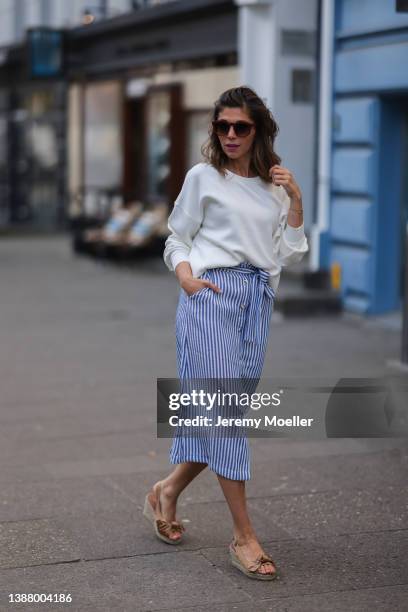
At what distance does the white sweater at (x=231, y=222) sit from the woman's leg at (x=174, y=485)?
0.82m

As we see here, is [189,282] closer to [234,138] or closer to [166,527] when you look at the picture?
[234,138]

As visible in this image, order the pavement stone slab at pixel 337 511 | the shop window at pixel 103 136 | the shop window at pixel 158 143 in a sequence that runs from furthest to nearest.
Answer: the shop window at pixel 103 136 → the shop window at pixel 158 143 → the pavement stone slab at pixel 337 511

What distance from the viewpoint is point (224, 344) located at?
466cm

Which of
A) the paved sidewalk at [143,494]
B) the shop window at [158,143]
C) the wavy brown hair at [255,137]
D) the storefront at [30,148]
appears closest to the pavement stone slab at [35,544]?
the paved sidewalk at [143,494]

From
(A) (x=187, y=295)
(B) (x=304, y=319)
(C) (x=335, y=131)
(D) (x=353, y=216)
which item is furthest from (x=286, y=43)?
(A) (x=187, y=295)

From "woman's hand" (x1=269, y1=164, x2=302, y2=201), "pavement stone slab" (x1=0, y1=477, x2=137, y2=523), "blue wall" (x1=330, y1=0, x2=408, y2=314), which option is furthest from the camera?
"blue wall" (x1=330, y1=0, x2=408, y2=314)

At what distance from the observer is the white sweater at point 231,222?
468cm

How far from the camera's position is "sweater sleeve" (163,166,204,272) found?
15.5 feet

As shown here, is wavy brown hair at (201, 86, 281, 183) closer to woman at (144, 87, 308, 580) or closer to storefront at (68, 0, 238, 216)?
woman at (144, 87, 308, 580)

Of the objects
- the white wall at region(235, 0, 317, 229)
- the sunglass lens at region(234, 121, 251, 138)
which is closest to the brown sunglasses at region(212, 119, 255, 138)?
the sunglass lens at region(234, 121, 251, 138)

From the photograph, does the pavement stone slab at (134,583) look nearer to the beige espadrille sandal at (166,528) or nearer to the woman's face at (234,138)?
the beige espadrille sandal at (166,528)

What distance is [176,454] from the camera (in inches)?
192

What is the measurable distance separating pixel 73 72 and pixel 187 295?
59.3 ft

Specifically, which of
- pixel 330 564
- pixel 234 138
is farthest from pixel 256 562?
pixel 234 138
